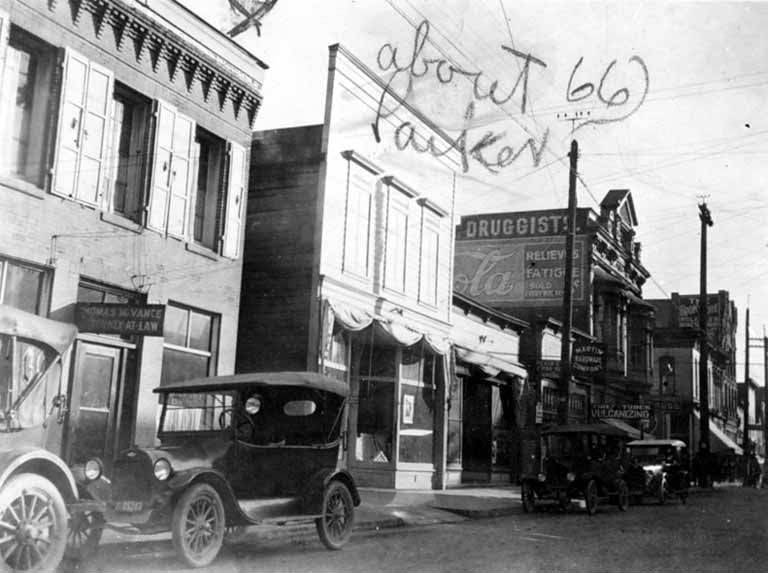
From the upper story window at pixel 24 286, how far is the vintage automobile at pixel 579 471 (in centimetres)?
1023

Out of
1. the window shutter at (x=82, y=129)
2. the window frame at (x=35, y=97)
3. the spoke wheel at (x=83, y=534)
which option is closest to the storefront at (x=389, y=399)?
the window shutter at (x=82, y=129)

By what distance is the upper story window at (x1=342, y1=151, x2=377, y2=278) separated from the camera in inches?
719

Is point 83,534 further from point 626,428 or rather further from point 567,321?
point 626,428

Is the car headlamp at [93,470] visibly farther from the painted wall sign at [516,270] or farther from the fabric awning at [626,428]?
the painted wall sign at [516,270]

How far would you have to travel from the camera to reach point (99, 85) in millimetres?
12570

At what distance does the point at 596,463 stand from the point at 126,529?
12655 mm

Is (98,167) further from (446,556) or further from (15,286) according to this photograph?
(446,556)

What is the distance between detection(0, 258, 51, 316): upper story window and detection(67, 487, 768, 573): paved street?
3.77m

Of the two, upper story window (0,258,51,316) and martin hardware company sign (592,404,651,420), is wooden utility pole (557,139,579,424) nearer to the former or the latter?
martin hardware company sign (592,404,651,420)

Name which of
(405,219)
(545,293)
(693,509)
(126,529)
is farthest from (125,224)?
(545,293)

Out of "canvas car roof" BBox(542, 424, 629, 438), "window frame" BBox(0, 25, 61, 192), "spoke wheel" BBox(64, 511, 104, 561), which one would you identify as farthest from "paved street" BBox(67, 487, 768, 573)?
"window frame" BBox(0, 25, 61, 192)

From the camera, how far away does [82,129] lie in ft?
40.2

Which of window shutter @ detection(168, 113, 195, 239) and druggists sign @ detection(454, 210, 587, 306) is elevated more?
druggists sign @ detection(454, 210, 587, 306)

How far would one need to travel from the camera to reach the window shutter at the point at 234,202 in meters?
15.4
